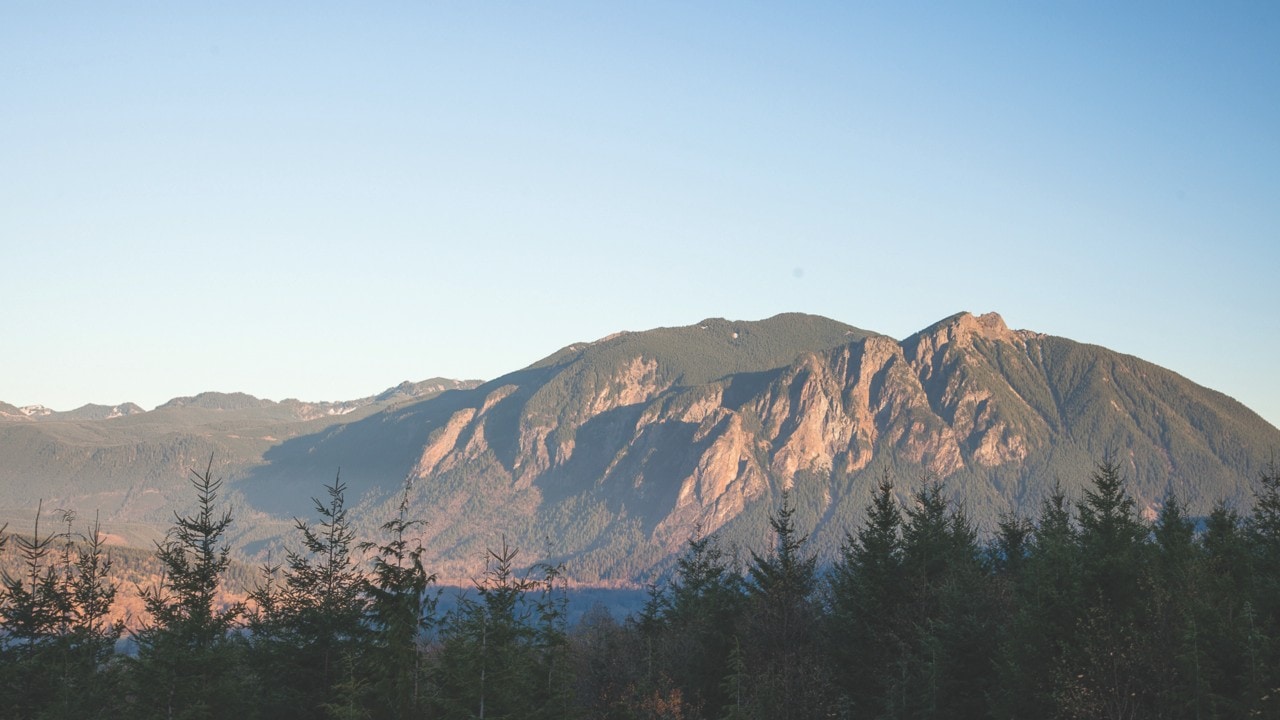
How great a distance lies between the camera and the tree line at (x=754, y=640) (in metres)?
53.5

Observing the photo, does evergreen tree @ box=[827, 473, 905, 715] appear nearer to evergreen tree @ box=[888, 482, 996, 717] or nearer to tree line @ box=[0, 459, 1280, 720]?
tree line @ box=[0, 459, 1280, 720]

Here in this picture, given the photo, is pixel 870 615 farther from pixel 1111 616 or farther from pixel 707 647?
pixel 1111 616

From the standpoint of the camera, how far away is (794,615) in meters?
75.1

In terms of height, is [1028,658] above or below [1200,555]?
below

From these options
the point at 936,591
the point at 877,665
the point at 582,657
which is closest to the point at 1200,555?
the point at 936,591

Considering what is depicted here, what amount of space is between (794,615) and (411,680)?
30.6 metres

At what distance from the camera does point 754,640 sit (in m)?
74.6

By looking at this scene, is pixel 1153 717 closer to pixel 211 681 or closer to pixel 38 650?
pixel 211 681

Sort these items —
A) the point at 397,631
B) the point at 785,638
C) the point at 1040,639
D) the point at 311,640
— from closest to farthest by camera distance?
the point at 397,631
the point at 1040,639
the point at 311,640
the point at 785,638

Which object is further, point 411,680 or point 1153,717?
point 1153,717

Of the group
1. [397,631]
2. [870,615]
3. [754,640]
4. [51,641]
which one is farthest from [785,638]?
[51,641]

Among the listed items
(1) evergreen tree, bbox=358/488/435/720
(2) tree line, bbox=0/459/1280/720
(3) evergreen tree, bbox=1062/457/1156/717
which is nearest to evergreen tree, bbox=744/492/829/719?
(2) tree line, bbox=0/459/1280/720

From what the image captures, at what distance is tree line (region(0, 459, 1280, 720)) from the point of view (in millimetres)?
53531

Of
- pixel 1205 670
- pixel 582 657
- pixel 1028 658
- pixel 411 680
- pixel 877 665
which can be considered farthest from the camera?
pixel 582 657
